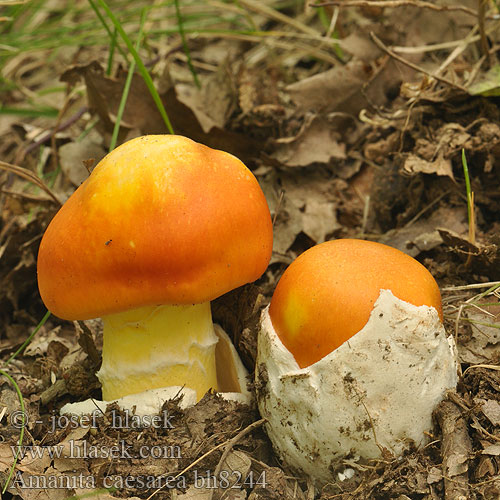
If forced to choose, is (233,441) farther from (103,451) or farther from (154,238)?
(154,238)

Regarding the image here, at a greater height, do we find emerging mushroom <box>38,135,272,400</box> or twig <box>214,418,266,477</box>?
emerging mushroom <box>38,135,272,400</box>

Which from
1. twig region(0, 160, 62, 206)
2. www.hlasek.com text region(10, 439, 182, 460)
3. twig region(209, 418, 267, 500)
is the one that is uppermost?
twig region(0, 160, 62, 206)

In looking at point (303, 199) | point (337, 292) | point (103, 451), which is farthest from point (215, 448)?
point (303, 199)

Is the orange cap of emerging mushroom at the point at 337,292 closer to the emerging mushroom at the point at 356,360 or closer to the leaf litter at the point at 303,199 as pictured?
the emerging mushroom at the point at 356,360

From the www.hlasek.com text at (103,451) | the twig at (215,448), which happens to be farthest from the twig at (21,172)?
the twig at (215,448)

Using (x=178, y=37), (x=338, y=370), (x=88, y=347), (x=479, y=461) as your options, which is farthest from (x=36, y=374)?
(x=178, y=37)

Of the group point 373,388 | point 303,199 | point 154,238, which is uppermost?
point 154,238

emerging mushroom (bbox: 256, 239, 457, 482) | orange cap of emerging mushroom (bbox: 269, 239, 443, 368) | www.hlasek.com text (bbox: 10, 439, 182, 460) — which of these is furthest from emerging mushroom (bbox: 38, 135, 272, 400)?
www.hlasek.com text (bbox: 10, 439, 182, 460)

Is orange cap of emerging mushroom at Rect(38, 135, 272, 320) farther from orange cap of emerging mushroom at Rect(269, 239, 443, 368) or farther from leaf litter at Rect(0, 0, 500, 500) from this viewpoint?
leaf litter at Rect(0, 0, 500, 500)
